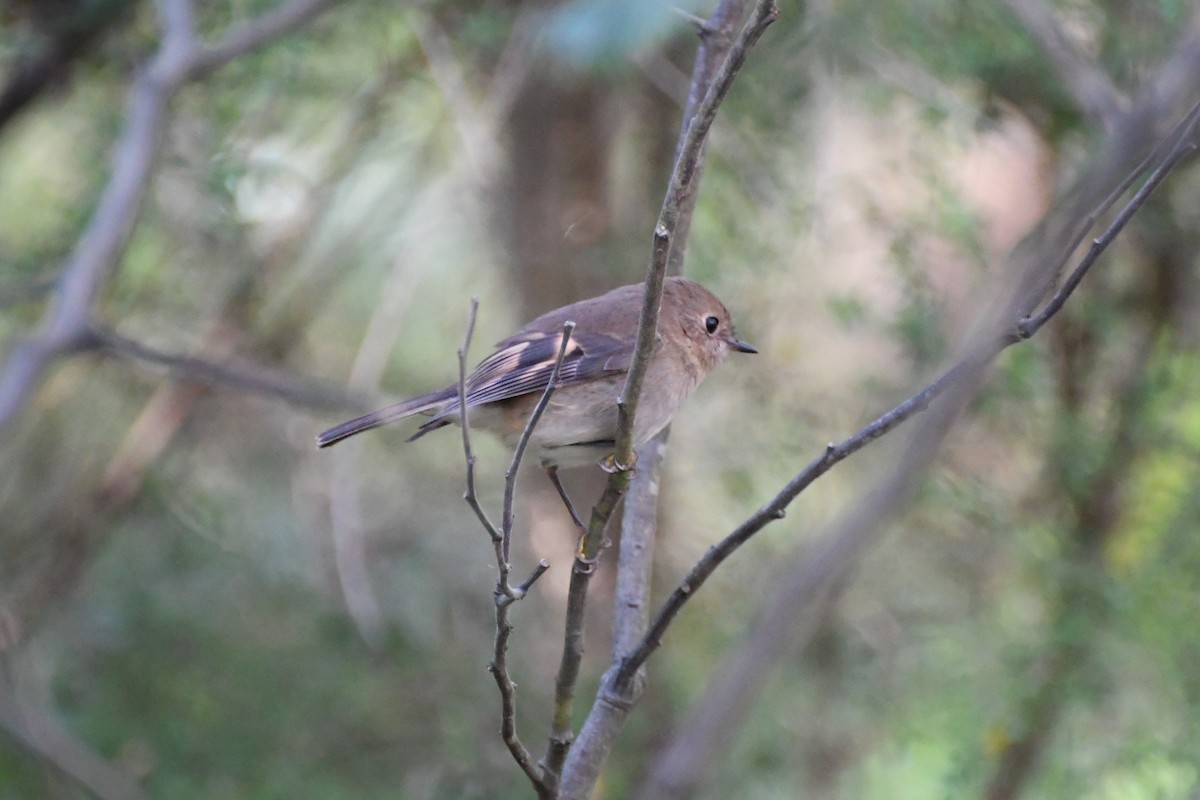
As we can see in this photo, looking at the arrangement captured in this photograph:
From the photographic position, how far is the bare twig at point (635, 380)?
85.8 inches

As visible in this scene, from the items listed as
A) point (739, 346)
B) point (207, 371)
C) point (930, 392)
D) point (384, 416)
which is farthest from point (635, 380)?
point (207, 371)

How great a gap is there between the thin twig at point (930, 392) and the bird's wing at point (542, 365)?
4.66ft

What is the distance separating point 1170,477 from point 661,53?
298 cm

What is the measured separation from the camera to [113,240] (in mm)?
4445

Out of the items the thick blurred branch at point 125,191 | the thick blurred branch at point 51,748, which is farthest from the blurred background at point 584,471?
the thick blurred branch at point 125,191

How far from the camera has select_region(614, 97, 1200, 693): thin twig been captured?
7.30 feet

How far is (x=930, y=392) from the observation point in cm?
236

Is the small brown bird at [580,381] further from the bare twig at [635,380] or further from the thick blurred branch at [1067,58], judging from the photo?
the thick blurred branch at [1067,58]

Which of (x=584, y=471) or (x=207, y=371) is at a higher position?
(x=207, y=371)

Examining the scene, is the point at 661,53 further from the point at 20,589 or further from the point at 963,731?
the point at 20,589

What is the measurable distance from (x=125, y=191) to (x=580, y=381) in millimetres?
1812

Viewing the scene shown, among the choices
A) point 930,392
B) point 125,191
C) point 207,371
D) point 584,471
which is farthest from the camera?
point 584,471

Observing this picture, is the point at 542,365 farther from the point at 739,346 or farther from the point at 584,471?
the point at 584,471

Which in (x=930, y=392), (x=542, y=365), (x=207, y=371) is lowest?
(x=207, y=371)
